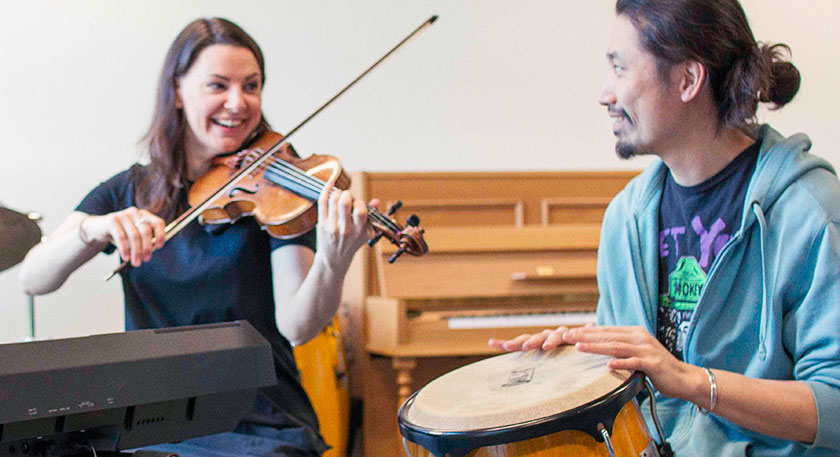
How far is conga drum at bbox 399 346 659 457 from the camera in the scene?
89 centimetres

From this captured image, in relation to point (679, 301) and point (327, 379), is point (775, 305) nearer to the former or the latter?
point (679, 301)

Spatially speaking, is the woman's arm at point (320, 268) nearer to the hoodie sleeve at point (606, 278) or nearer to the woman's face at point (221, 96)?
the woman's face at point (221, 96)

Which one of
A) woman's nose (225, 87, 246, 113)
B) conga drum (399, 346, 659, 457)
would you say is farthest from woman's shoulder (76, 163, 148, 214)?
conga drum (399, 346, 659, 457)

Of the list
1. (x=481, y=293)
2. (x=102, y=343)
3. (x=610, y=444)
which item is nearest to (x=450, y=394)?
(x=610, y=444)

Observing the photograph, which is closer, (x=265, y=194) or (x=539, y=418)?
(x=539, y=418)

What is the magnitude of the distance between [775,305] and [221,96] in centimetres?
115

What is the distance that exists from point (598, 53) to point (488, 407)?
2633 mm

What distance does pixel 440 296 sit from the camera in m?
2.40

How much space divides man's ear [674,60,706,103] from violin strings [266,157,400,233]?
Result: 0.62 meters

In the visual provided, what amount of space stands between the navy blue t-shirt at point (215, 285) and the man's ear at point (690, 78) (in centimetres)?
81

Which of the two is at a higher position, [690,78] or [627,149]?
[690,78]

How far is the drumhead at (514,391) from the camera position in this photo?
0.90 meters

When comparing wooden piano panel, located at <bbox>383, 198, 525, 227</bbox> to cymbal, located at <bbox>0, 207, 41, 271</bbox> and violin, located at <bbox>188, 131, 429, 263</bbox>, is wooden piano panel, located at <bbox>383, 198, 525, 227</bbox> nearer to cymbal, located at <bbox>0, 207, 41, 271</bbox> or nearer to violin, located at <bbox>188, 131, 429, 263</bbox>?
violin, located at <bbox>188, 131, 429, 263</bbox>

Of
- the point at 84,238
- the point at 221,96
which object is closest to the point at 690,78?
the point at 221,96
